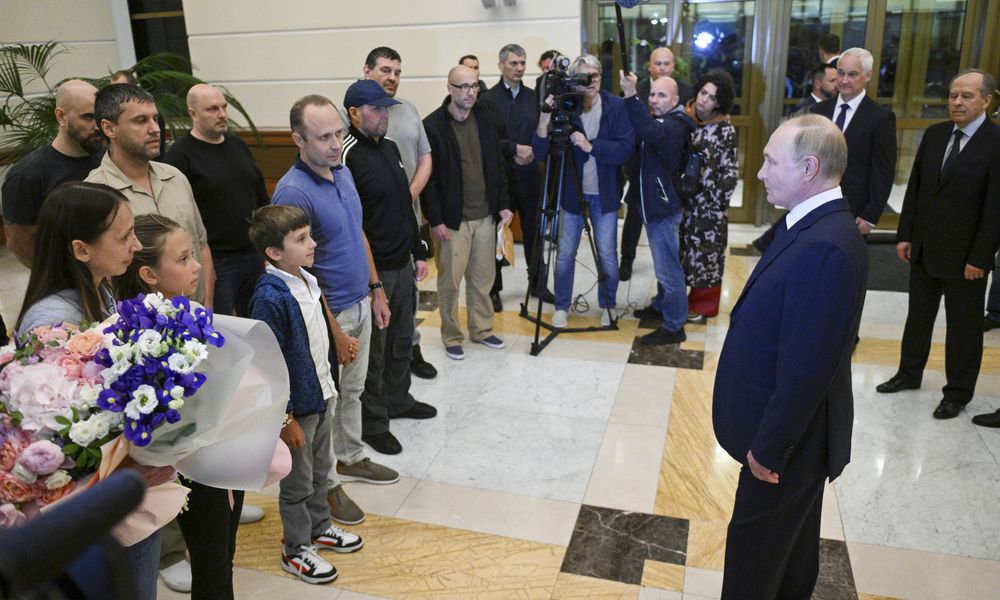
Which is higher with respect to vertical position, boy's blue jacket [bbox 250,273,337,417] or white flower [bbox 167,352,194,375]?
white flower [bbox 167,352,194,375]

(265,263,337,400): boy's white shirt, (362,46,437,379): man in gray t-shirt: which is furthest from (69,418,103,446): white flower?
(362,46,437,379): man in gray t-shirt

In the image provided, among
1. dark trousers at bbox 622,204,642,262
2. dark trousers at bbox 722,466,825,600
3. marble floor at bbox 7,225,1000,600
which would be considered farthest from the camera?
dark trousers at bbox 622,204,642,262

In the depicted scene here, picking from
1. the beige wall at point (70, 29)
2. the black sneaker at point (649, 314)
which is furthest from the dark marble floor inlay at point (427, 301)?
the beige wall at point (70, 29)

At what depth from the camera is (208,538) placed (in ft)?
6.29

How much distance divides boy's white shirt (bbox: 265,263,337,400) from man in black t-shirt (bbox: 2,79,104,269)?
1170 mm

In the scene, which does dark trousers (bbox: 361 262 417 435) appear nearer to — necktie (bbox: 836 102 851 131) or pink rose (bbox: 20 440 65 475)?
pink rose (bbox: 20 440 65 475)

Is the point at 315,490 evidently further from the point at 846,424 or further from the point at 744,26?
the point at 744,26

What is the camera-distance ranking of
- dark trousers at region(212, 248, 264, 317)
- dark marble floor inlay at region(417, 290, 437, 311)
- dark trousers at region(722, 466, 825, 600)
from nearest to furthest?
dark trousers at region(722, 466, 825, 600) → dark trousers at region(212, 248, 264, 317) → dark marble floor inlay at region(417, 290, 437, 311)

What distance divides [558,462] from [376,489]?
76cm

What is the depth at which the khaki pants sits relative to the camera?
4.20m

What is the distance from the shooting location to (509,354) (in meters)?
4.36

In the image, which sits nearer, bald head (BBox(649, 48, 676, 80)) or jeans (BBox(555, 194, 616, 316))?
jeans (BBox(555, 194, 616, 316))

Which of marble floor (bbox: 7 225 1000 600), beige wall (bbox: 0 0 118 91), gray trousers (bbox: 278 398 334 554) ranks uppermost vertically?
beige wall (bbox: 0 0 118 91)

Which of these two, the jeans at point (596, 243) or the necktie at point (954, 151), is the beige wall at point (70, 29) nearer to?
the jeans at point (596, 243)
